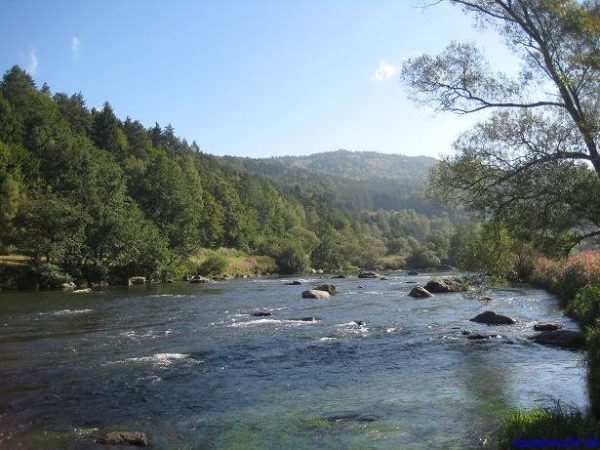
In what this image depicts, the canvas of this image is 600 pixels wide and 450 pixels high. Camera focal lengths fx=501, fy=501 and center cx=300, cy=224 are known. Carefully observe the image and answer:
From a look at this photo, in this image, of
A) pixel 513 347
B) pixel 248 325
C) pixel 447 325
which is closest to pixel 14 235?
pixel 248 325

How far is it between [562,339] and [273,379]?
12074 mm

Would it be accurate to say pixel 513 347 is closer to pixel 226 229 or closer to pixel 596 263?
pixel 596 263

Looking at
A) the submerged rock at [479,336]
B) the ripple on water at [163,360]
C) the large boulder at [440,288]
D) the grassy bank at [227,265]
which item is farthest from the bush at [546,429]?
the grassy bank at [227,265]

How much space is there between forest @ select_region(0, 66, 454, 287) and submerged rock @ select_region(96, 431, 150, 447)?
1219 centimetres

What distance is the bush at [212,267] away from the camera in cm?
7849

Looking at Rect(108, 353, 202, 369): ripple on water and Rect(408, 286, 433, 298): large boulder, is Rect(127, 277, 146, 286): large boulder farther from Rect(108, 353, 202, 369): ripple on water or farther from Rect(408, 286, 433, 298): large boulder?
Rect(108, 353, 202, 369): ripple on water

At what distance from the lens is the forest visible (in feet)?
188

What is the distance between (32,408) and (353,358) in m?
10.9

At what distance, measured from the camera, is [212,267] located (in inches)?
3130

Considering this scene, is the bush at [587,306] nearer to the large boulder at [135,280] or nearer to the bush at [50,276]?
the bush at [50,276]

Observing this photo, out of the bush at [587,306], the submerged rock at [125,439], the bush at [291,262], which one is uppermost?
the bush at [587,306]

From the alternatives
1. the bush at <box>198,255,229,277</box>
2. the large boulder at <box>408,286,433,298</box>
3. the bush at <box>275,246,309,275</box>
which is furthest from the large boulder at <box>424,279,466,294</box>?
the bush at <box>275,246,309,275</box>

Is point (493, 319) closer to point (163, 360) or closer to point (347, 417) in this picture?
point (347, 417)

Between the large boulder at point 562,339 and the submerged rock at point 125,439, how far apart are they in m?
16.4
